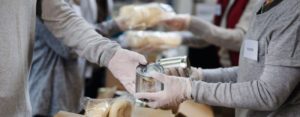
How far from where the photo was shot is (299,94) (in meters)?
0.79

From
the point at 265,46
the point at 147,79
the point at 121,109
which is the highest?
the point at 265,46

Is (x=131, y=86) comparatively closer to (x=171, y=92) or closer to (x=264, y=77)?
(x=171, y=92)

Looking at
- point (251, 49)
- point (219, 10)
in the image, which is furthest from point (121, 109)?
point (219, 10)

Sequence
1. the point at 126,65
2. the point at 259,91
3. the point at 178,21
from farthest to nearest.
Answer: the point at 178,21, the point at 126,65, the point at 259,91

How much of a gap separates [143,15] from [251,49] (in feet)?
2.98

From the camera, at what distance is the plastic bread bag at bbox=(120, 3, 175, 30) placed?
163cm

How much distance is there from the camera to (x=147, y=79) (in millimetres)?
806

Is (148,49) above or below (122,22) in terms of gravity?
below

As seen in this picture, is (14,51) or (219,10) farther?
(219,10)

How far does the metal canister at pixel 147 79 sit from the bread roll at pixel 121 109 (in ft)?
0.24

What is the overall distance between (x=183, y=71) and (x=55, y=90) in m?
0.91

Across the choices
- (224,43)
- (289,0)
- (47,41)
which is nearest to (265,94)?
(289,0)

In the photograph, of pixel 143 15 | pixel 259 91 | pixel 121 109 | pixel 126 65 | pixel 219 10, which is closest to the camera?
pixel 259 91

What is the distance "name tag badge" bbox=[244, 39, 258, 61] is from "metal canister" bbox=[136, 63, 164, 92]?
1.03ft
